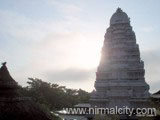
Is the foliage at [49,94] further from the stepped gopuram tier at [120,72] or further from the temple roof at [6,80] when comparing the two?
the temple roof at [6,80]

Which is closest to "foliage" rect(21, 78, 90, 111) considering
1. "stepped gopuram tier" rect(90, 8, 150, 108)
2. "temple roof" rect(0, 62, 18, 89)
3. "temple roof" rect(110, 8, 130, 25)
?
"stepped gopuram tier" rect(90, 8, 150, 108)

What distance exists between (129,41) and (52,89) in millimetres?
18737

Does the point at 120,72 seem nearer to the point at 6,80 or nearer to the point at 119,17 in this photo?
the point at 119,17

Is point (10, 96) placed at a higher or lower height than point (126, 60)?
lower

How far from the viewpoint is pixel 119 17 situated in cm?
5116

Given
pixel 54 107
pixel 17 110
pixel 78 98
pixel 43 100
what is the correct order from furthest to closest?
pixel 78 98 → pixel 54 107 → pixel 43 100 → pixel 17 110

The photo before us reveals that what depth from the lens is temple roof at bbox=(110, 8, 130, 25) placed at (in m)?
50.6

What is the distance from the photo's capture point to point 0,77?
66.4 feet

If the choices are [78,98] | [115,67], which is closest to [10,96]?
[115,67]

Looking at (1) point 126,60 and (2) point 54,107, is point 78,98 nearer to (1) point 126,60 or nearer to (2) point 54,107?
(2) point 54,107

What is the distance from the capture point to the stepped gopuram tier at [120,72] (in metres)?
45.4

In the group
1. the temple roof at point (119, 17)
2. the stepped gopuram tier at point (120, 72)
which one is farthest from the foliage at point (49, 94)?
the temple roof at point (119, 17)

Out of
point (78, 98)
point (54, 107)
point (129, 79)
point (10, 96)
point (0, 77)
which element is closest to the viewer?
point (10, 96)

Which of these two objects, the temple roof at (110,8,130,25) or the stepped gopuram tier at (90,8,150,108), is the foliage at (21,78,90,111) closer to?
the stepped gopuram tier at (90,8,150,108)
